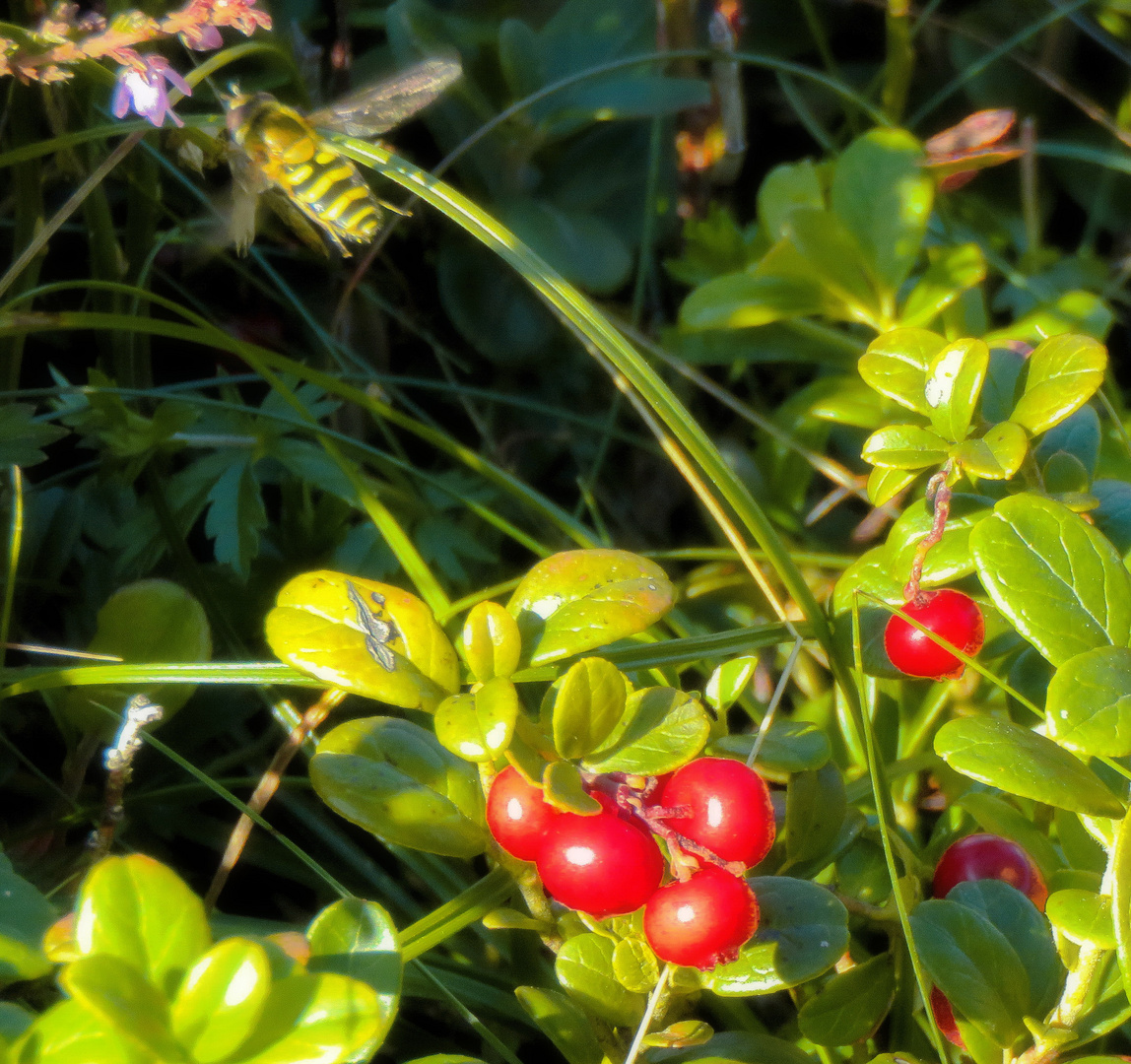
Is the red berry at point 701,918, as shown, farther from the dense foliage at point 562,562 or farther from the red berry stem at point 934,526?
the red berry stem at point 934,526

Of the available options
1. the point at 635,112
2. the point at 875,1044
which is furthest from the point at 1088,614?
the point at 635,112

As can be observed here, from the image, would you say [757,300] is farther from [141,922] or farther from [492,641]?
[141,922]

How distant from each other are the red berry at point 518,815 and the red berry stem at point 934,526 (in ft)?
1.28

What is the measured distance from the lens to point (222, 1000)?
60cm

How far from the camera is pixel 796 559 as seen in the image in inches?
57.4

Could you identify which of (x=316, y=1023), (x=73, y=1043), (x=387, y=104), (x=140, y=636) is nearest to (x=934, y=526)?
(x=316, y=1023)

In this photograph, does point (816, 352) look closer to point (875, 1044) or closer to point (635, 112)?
point (635, 112)

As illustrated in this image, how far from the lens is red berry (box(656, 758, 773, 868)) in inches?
29.6

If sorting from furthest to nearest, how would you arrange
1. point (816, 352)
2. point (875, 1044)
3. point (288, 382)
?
1. point (816, 352)
2. point (288, 382)
3. point (875, 1044)

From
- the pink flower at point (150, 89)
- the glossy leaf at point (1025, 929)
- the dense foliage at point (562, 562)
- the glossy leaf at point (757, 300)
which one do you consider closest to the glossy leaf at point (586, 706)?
the dense foliage at point (562, 562)

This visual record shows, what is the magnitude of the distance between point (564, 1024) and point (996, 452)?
60cm

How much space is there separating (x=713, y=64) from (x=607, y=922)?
5.47 ft

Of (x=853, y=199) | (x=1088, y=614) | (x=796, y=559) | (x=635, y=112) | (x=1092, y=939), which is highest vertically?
(x=635, y=112)

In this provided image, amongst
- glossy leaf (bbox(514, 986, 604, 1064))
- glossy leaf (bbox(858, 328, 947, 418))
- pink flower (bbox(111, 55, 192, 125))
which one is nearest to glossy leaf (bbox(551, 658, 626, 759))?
glossy leaf (bbox(514, 986, 604, 1064))
